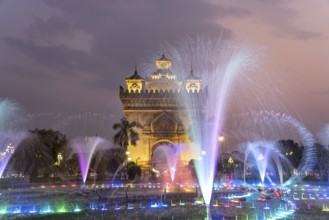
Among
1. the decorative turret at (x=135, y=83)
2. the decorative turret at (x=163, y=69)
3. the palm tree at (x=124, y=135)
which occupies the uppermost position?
the decorative turret at (x=163, y=69)

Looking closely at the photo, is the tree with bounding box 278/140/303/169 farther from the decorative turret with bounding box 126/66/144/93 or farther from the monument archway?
the decorative turret with bounding box 126/66/144/93

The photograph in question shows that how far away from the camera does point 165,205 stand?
18641mm

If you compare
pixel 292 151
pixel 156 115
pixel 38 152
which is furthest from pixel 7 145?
pixel 292 151

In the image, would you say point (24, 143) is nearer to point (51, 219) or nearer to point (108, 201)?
point (108, 201)

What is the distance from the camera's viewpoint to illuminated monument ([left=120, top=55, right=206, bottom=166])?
56969 mm

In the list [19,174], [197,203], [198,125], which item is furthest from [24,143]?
[197,203]

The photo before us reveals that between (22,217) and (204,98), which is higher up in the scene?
(204,98)

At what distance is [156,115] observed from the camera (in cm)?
5853

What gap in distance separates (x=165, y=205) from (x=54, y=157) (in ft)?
124

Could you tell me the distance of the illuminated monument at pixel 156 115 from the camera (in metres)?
57.0

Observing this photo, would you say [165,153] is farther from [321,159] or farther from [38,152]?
[321,159]

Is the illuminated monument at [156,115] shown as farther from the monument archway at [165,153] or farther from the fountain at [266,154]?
the fountain at [266,154]

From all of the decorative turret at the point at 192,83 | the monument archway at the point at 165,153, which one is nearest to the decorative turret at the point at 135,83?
the decorative turret at the point at 192,83

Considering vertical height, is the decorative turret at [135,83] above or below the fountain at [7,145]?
above
